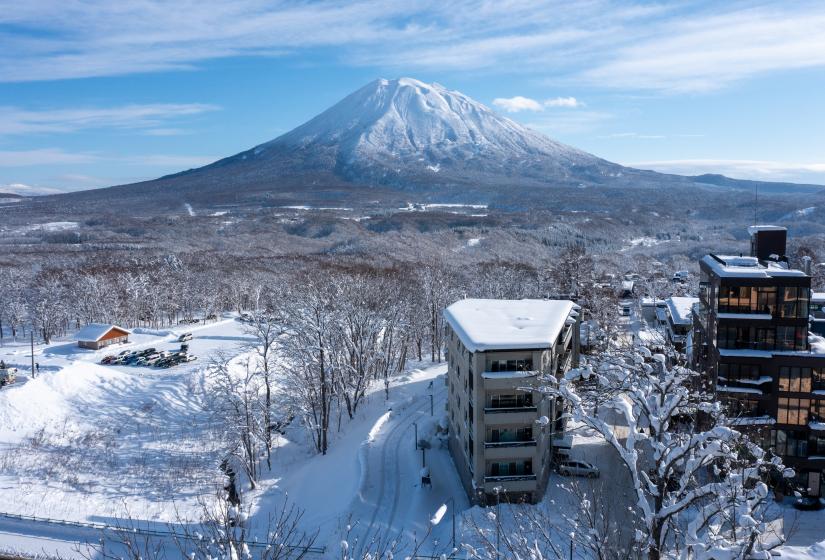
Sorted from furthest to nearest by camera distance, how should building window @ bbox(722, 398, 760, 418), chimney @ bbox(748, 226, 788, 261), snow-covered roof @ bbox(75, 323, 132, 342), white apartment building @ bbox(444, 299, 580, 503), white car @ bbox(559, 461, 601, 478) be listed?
snow-covered roof @ bbox(75, 323, 132, 342) → chimney @ bbox(748, 226, 788, 261) → white car @ bbox(559, 461, 601, 478) → building window @ bbox(722, 398, 760, 418) → white apartment building @ bbox(444, 299, 580, 503)

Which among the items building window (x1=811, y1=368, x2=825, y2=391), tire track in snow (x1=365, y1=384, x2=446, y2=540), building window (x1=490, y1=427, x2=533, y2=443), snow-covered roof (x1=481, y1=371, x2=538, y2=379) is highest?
snow-covered roof (x1=481, y1=371, x2=538, y2=379)

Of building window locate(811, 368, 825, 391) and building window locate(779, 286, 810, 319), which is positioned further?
building window locate(811, 368, 825, 391)

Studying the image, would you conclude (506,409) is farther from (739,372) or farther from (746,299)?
(746,299)

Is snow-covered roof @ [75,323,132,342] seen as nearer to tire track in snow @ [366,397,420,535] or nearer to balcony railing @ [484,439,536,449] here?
tire track in snow @ [366,397,420,535]

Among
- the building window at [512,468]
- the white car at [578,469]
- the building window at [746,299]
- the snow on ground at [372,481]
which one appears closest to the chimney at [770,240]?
the building window at [746,299]

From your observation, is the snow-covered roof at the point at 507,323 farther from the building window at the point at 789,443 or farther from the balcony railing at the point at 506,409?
the building window at the point at 789,443

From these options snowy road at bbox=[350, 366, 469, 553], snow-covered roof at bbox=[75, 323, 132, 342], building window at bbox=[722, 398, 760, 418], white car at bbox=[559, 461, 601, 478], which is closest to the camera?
snowy road at bbox=[350, 366, 469, 553]

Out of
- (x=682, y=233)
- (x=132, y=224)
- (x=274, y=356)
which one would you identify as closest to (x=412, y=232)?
(x=682, y=233)

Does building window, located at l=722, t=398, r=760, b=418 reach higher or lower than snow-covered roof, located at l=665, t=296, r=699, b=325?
lower

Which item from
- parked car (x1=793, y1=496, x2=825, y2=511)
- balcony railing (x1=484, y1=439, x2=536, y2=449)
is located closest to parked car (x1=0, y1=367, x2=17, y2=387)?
balcony railing (x1=484, y1=439, x2=536, y2=449)
